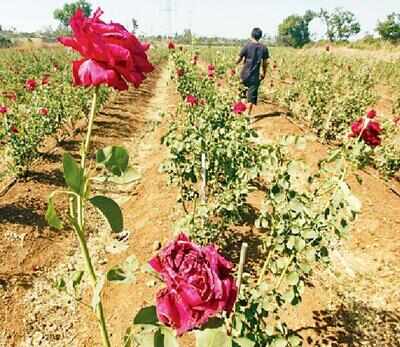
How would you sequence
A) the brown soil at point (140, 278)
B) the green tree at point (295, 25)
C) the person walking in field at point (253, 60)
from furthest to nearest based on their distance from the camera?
the green tree at point (295, 25), the person walking in field at point (253, 60), the brown soil at point (140, 278)

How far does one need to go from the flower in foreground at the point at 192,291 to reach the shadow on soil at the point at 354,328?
8.47 ft

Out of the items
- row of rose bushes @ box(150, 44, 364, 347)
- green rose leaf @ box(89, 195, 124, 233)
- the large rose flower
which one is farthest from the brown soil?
the large rose flower

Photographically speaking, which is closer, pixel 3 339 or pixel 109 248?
pixel 3 339

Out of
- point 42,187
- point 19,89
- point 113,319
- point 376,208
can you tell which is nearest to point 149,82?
point 19,89

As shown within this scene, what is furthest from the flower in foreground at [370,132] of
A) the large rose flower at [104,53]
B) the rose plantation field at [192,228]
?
the large rose flower at [104,53]

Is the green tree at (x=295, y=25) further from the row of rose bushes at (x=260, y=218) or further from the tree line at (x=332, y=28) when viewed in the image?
the row of rose bushes at (x=260, y=218)

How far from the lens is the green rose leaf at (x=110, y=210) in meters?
1.04

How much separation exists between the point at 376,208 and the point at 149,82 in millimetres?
13528

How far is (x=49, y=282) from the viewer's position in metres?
3.88

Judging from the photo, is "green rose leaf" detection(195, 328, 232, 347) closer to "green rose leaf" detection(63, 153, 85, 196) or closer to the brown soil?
"green rose leaf" detection(63, 153, 85, 196)

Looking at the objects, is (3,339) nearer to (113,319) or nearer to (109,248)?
(113,319)

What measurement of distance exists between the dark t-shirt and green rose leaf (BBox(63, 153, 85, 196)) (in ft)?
24.8

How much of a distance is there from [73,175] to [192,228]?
2424mm

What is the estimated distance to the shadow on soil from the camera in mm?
3180
